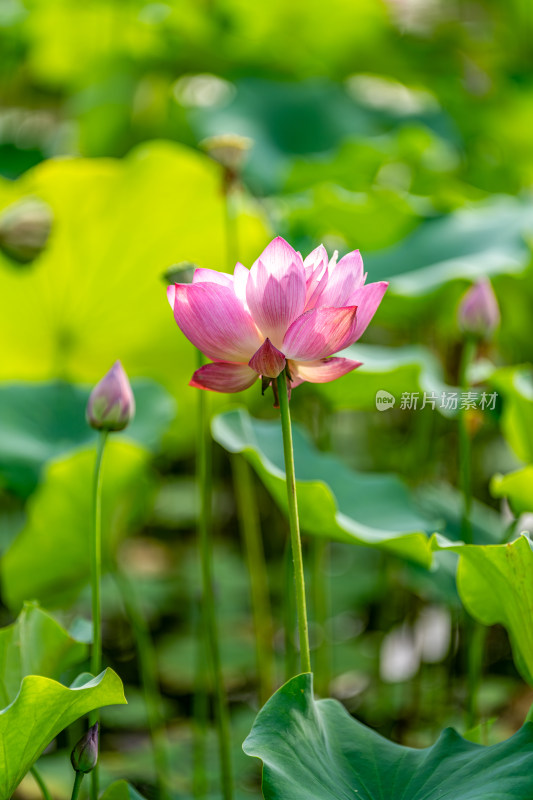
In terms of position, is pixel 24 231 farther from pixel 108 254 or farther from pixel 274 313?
pixel 274 313

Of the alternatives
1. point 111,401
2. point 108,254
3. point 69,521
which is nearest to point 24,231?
point 108,254

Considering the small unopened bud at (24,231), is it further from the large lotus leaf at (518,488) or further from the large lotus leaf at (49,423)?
the large lotus leaf at (518,488)

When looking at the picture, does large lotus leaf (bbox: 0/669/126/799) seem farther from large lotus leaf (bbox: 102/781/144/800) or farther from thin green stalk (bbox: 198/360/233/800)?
thin green stalk (bbox: 198/360/233/800)

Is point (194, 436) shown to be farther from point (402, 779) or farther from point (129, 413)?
point (402, 779)

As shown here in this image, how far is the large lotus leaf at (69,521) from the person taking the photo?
0.74 m

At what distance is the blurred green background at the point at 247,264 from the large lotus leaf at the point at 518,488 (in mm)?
86

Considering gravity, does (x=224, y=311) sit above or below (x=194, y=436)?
above

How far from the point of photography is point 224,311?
1.39 feet

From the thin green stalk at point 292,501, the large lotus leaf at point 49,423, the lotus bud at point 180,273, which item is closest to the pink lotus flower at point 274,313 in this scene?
the thin green stalk at point 292,501

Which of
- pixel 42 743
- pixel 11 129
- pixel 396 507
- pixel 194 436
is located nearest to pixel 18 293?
pixel 194 436

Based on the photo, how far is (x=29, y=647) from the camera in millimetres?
522

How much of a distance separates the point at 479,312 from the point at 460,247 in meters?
0.39

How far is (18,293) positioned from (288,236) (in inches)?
14.2

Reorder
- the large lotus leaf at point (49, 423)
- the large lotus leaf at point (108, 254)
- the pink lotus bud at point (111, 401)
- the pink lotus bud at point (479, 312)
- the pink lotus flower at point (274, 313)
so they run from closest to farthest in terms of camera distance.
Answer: the pink lotus flower at point (274, 313), the pink lotus bud at point (111, 401), the pink lotus bud at point (479, 312), the large lotus leaf at point (49, 423), the large lotus leaf at point (108, 254)
